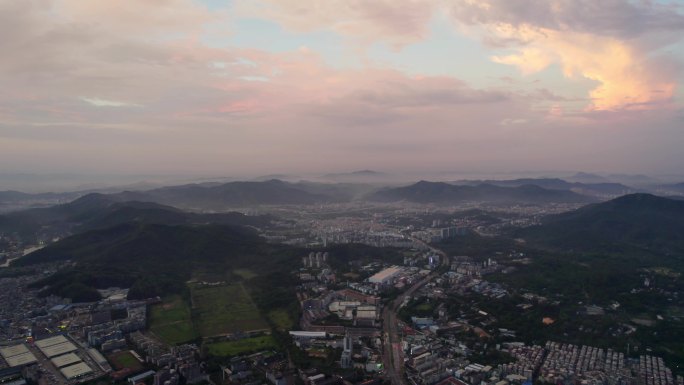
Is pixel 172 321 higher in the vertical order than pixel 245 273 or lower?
lower

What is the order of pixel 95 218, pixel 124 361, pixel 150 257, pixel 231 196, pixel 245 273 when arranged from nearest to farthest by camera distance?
pixel 124 361 < pixel 245 273 < pixel 150 257 < pixel 95 218 < pixel 231 196

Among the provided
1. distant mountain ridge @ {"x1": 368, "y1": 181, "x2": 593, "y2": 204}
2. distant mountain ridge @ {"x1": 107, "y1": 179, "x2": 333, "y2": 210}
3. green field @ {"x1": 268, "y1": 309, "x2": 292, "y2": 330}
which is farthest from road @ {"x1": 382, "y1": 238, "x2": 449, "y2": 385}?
distant mountain ridge @ {"x1": 368, "y1": 181, "x2": 593, "y2": 204}

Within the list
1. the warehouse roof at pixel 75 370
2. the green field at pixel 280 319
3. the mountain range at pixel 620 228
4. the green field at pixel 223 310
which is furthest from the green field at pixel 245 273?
the mountain range at pixel 620 228

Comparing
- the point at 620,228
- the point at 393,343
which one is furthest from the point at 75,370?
the point at 620,228

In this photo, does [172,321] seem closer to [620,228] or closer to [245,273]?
[245,273]

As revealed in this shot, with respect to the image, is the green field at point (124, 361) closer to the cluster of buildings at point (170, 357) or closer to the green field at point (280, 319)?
the cluster of buildings at point (170, 357)

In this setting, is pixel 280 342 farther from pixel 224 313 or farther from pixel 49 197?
pixel 49 197
